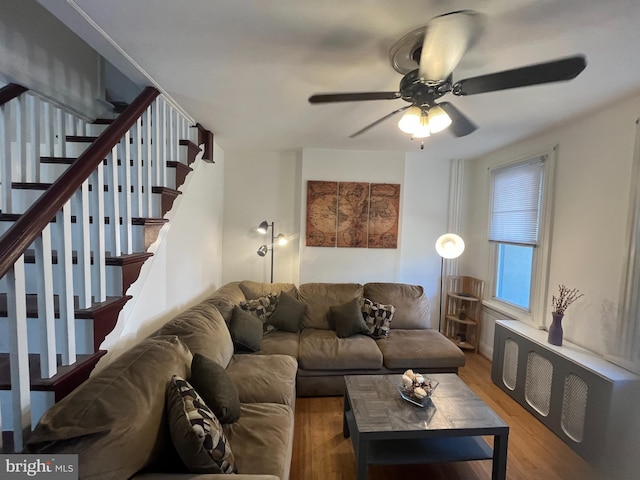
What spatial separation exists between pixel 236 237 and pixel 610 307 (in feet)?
12.2

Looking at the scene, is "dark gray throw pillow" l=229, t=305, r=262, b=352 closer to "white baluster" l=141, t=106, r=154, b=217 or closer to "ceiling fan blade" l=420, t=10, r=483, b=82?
"white baluster" l=141, t=106, r=154, b=217

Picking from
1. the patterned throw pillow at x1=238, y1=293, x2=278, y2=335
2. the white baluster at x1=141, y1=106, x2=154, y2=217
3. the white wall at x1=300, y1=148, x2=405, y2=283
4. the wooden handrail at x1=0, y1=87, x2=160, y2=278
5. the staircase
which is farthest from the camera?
the white wall at x1=300, y1=148, x2=405, y2=283

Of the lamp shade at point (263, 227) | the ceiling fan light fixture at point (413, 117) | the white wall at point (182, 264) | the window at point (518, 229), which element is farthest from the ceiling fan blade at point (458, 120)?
the lamp shade at point (263, 227)

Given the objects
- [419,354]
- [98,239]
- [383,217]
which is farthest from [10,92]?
[419,354]

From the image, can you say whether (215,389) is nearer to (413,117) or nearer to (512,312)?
(413,117)

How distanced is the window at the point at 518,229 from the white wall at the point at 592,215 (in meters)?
0.18

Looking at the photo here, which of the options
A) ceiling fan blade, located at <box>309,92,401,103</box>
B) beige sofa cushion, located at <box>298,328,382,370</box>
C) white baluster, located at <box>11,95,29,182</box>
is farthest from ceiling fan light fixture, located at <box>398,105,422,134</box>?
white baluster, located at <box>11,95,29,182</box>

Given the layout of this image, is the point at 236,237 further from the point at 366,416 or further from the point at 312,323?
the point at 366,416

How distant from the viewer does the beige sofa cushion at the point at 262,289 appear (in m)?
3.30

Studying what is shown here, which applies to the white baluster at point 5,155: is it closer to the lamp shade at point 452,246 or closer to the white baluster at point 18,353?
the white baluster at point 18,353

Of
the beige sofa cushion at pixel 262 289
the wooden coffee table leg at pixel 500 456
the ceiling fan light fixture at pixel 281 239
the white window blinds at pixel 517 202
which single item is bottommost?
the wooden coffee table leg at pixel 500 456

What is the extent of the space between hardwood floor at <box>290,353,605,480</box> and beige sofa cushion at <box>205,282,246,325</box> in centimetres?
103

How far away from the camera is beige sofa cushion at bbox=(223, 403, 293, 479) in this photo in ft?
4.47

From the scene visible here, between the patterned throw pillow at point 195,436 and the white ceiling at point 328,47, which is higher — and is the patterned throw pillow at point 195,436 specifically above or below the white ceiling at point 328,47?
below
